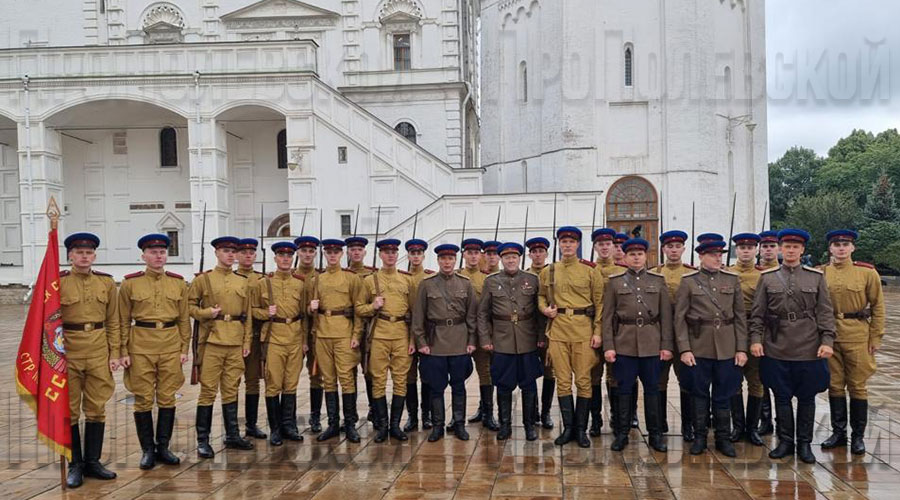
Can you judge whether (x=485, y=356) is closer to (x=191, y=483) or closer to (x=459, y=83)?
(x=191, y=483)

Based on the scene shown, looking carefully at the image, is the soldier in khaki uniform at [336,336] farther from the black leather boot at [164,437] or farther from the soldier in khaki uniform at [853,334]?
the soldier in khaki uniform at [853,334]

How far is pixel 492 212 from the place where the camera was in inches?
896

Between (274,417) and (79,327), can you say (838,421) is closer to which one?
(274,417)

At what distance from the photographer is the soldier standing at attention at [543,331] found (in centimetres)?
827

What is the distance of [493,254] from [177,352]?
12.9ft

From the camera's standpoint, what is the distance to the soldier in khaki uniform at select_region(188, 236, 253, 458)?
25.0ft

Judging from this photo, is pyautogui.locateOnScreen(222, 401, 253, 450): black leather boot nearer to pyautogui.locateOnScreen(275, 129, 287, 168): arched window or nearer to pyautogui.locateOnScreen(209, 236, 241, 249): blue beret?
pyautogui.locateOnScreen(209, 236, 241, 249): blue beret

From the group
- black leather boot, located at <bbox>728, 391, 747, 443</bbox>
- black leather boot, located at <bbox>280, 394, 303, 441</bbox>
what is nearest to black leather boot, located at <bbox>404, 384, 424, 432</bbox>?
black leather boot, located at <bbox>280, 394, 303, 441</bbox>

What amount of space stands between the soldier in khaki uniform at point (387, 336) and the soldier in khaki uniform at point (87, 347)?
2.49 meters

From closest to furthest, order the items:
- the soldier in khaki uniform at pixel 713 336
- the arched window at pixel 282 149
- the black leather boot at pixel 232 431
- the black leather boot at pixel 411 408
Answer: the soldier in khaki uniform at pixel 713 336
the black leather boot at pixel 232 431
the black leather boot at pixel 411 408
the arched window at pixel 282 149

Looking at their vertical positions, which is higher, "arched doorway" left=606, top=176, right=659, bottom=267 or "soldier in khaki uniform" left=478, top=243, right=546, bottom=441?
"arched doorway" left=606, top=176, right=659, bottom=267

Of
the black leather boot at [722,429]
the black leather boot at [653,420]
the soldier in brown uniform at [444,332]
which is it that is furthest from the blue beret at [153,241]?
the black leather boot at [722,429]

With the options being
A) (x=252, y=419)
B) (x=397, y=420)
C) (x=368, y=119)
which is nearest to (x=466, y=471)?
(x=397, y=420)

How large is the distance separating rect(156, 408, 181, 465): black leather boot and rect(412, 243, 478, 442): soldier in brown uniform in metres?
2.56
